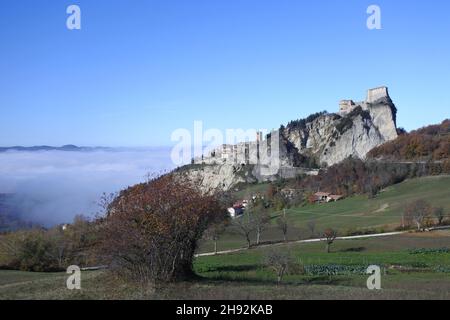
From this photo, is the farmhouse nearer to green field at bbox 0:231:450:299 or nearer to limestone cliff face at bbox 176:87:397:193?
limestone cliff face at bbox 176:87:397:193

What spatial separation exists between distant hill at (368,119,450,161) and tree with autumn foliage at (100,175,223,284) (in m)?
123

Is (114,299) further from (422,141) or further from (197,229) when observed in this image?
(422,141)

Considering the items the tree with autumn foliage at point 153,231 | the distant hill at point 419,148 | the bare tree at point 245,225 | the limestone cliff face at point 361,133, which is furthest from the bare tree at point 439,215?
the limestone cliff face at point 361,133

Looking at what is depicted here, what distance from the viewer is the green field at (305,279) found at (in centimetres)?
1503

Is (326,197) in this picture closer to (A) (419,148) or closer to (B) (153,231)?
(A) (419,148)

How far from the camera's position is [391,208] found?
94125 mm

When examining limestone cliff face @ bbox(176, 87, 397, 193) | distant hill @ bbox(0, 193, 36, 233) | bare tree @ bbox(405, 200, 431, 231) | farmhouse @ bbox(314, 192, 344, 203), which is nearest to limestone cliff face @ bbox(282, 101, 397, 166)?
limestone cliff face @ bbox(176, 87, 397, 193)

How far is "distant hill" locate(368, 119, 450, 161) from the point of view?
13325cm

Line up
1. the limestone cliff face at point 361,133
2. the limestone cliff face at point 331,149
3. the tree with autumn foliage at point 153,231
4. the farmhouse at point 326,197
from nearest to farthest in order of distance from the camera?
1. the tree with autumn foliage at point 153,231
2. the farmhouse at point 326,197
3. the limestone cliff face at point 331,149
4. the limestone cliff face at point 361,133

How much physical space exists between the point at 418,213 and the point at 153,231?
219ft

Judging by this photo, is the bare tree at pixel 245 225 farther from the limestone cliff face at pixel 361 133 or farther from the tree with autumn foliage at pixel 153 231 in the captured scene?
the limestone cliff face at pixel 361 133

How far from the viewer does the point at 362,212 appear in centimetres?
9688

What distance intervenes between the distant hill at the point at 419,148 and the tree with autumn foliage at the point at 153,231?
123174 mm

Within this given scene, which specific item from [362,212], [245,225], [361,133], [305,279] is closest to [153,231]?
[305,279]
